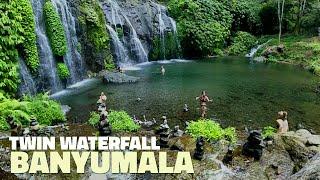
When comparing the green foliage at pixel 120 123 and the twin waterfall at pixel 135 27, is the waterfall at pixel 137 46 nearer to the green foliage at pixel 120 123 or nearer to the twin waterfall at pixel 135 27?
the twin waterfall at pixel 135 27

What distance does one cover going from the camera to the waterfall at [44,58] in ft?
96.5

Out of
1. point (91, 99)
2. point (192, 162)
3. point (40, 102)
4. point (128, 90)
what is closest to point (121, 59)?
point (128, 90)

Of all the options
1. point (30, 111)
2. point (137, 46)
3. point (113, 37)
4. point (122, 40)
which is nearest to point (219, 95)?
point (30, 111)

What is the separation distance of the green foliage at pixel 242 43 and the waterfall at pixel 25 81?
3301 cm

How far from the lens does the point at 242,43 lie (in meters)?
56.4

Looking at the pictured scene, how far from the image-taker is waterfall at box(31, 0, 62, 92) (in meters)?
29.4

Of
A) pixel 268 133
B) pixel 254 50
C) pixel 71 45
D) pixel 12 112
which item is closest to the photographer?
pixel 12 112

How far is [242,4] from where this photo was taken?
59.2m

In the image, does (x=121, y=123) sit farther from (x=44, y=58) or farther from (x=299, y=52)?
(x=299, y=52)

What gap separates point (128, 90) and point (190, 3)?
26.3 metres

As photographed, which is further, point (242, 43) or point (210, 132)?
point (242, 43)

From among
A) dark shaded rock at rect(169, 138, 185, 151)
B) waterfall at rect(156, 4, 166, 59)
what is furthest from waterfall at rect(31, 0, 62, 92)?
waterfall at rect(156, 4, 166, 59)

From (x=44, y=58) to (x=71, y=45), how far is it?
16.9 ft

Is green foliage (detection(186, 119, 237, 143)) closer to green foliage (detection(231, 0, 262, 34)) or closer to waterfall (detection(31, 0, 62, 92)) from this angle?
waterfall (detection(31, 0, 62, 92))
